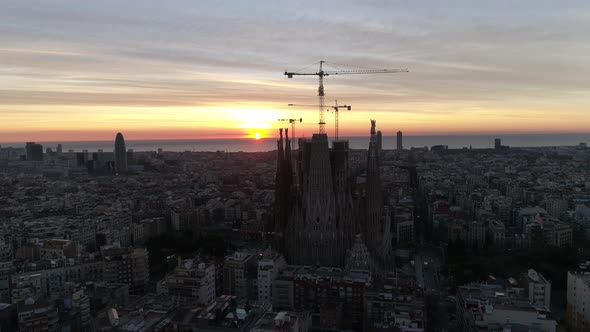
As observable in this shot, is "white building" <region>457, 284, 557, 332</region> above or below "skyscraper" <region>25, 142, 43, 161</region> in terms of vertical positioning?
below

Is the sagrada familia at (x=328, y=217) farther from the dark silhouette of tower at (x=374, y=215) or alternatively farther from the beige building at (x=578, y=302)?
the beige building at (x=578, y=302)

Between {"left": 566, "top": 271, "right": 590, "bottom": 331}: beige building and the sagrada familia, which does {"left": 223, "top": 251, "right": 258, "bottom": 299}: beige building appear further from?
{"left": 566, "top": 271, "right": 590, "bottom": 331}: beige building

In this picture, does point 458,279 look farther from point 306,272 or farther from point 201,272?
point 201,272

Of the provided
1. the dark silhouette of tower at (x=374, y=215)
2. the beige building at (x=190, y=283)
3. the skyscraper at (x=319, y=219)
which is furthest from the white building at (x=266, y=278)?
the dark silhouette of tower at (x=374, y=215)

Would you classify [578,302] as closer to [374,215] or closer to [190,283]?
[374,215]

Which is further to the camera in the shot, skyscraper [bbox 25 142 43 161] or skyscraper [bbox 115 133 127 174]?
skyscraper [bbox 25 142 43 161]

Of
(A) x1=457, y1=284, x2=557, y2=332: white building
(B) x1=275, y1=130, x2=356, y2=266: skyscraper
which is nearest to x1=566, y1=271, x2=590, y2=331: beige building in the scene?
(A) x1=457, y1=284, x2=557, y2=332: white building

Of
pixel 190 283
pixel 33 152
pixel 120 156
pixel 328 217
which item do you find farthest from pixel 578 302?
pixel 33 152
